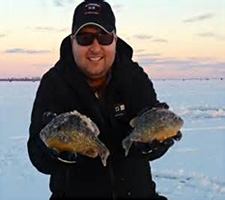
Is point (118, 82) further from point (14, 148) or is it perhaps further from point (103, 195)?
point (14, 148)

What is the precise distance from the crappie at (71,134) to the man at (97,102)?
19 cm

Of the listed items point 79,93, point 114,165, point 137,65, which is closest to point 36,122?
point 79,93

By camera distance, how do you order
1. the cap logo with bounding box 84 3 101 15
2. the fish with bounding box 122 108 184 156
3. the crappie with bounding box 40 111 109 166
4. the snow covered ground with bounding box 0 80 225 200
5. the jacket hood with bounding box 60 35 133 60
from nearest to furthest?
the crappie with bounding box 40 111 109 166, the fish with bounding box 122 108 184 156, the cap logo with bounding box 84 3 101 15, the jacket hood with bounding box 60 35 133 60, the snow covered ground with bounding box 0 80 225 200

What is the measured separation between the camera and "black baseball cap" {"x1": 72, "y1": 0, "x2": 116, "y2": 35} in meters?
2.68

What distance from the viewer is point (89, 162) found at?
109 inches

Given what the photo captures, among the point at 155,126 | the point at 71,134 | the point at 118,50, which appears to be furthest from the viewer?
the point at 118,50

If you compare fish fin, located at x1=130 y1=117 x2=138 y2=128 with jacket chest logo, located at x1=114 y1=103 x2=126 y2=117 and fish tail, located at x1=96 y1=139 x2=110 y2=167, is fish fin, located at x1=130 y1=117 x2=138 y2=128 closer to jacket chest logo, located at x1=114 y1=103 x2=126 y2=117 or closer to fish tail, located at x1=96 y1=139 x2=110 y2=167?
jacket chest logo, located at x1=114 y1=103 x2=126 y2=117

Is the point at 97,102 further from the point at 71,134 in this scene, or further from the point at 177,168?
the point at 177,168

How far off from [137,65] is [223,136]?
648 centimetres

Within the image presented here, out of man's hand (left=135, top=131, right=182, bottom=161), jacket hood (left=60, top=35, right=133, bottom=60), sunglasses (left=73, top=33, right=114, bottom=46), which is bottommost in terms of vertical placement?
man's hand (left=135, top=131, right=182, bottom=161)

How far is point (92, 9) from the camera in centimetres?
272

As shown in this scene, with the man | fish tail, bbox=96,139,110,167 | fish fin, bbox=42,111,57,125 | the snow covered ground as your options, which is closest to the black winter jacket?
the man

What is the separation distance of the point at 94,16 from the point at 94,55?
215 mm

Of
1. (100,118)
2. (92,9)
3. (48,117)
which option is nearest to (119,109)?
(100,118)
